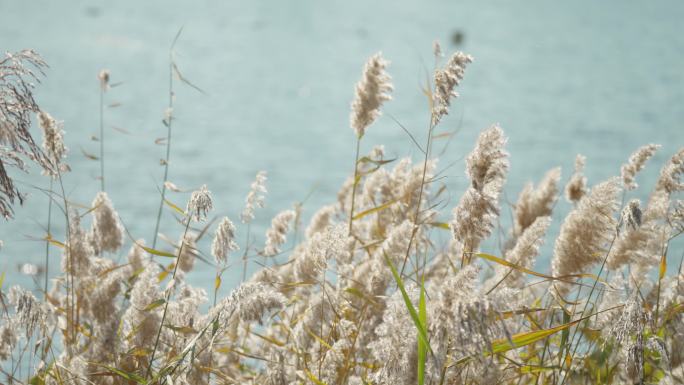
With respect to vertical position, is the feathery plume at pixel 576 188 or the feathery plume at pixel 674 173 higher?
the feathery plume at pixel 576 188

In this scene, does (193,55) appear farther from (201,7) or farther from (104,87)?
(104,87)

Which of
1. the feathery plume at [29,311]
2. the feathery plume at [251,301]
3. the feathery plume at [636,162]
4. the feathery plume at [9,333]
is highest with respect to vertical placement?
the feathery plume at [636,162]

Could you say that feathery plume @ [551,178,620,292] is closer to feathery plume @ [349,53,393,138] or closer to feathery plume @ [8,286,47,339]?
feathery plume @ [349,53,393,138]

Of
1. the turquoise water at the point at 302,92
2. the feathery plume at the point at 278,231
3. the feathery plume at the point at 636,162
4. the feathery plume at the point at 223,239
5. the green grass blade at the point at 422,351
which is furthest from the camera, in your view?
the turquoise water at the point at 302,92

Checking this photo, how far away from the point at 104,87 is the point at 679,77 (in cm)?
1216

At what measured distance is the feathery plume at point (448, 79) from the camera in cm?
212

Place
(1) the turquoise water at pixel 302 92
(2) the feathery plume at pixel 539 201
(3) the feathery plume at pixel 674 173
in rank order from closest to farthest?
(3) the feathery plume at pixel 674 173 < (2) the feathery plume at pixel 539 201 < (1) the turquoise water at pixel 302 92

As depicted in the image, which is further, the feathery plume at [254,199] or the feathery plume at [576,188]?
the feathery plume at [576,188]

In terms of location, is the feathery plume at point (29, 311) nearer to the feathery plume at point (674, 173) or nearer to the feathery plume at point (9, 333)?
the feathery plume at point (9, 333)

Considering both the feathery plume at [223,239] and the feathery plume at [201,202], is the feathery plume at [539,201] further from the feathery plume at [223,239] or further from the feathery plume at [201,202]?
the feathery plume at [201,202]

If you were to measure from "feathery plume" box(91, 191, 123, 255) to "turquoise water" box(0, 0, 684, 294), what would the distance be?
207cm

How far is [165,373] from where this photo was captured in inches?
80.7

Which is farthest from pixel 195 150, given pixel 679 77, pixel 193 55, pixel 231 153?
pixel 679 77

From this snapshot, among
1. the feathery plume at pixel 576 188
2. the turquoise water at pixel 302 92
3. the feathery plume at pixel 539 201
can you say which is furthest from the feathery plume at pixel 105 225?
the turquoise water at pixel 302 92
